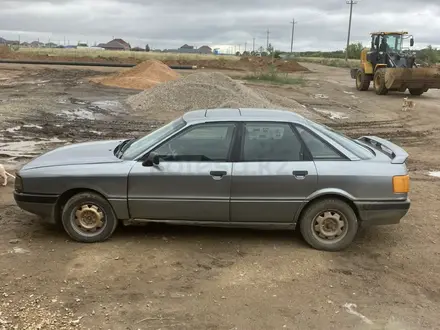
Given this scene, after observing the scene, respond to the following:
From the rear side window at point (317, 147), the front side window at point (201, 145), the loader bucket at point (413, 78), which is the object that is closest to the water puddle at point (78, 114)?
the front side window at point (201, 145)

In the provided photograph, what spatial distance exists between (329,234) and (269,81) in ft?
101

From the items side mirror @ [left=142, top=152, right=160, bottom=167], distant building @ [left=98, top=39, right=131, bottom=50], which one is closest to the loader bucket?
side mirror @ [left=142, top=152, right=160, bottom=167]

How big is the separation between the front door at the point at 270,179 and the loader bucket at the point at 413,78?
20.8m

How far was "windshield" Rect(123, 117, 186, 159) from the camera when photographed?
5539 mm

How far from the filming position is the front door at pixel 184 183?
5301mm

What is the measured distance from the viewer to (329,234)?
17.9ft

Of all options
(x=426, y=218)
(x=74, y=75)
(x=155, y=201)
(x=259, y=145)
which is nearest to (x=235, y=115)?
(x=259, y=145)

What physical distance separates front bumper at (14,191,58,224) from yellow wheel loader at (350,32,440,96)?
872 inches

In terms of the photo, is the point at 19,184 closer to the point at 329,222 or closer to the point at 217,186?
the point at 217,186

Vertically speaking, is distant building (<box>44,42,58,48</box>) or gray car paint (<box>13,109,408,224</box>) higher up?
distant building (<box>44,42,58,48</box>)

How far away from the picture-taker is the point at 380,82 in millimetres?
26375

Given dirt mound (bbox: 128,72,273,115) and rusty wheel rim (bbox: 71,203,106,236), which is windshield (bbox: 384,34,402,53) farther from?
rusty wheel rim (bbox: 71,203,106,236)

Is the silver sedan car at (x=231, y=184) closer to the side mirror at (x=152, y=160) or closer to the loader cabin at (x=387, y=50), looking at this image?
the side mirror at (x=152, y=160)

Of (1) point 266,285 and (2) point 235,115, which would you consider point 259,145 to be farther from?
(1) point 266,285
